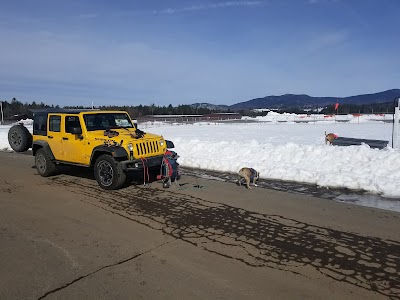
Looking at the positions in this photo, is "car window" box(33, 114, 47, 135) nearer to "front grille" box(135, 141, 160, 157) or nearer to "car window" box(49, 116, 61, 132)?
"car window" box(49, 116, 61, 132)

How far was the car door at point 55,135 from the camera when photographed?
924 centimetres

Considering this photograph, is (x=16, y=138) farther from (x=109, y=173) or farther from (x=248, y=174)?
(x=248, y=174)

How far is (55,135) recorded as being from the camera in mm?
9352

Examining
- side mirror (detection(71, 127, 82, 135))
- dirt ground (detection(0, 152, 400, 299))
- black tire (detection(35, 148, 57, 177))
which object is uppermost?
side mirror (detection(71, 127, 82, 135))

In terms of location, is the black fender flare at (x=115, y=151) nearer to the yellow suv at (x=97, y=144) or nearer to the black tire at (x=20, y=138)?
the yellow suv at (x=97, y=144)

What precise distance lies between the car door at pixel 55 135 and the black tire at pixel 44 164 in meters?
0.29

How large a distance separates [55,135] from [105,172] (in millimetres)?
2341

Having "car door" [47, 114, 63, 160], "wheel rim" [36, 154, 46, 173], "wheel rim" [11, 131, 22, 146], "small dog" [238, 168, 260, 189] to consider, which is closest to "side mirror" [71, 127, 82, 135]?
"car door" [47, 114, 63, 160]

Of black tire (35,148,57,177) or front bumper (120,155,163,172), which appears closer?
front bumper (120,155,163,172)

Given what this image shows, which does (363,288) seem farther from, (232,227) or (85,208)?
(85,208)

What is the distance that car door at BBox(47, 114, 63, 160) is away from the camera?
9.24 m

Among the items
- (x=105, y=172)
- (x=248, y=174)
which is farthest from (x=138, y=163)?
(x=248, y=174)

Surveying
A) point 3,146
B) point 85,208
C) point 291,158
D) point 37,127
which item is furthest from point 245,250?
point 3,146

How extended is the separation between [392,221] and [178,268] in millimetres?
3875
